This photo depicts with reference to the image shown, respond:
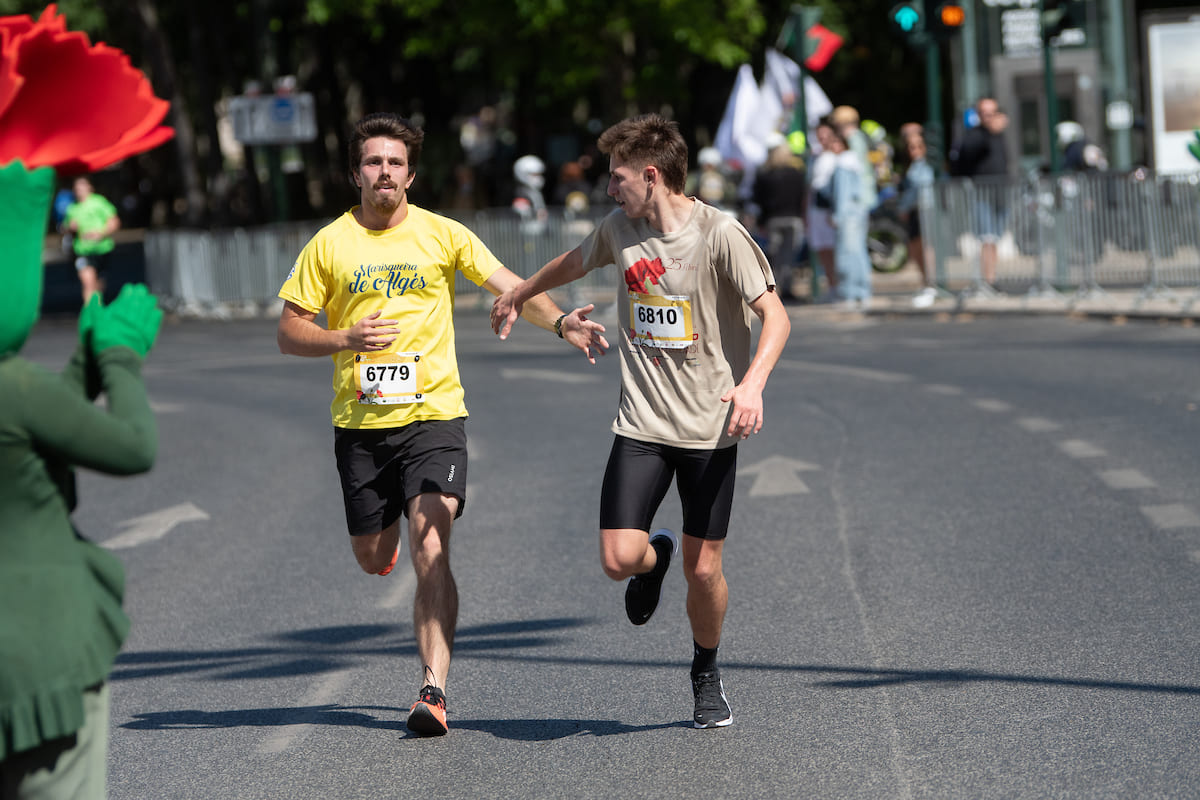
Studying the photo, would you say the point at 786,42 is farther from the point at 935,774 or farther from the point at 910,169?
the point at 935,774

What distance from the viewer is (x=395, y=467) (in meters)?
6.03

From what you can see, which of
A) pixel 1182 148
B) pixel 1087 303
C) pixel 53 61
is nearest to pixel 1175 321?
pixel 1087 303

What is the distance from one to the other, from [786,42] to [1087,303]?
17.2 feet

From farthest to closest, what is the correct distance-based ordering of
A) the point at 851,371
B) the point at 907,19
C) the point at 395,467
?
the point at 907,19
the point at 851,371
the point at 395,467

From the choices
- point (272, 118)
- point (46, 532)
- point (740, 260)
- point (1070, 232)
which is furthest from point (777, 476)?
point (272, 118)

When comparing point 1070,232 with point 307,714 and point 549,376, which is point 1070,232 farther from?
point 307,714

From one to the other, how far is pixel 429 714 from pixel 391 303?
1284mm

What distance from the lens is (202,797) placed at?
5168 millimetres

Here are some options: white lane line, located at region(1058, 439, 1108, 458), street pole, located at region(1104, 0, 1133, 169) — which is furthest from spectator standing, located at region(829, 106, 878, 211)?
street pole, located at region(1104, 0, 1133, 169)

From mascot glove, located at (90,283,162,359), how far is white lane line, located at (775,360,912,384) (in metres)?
11.3

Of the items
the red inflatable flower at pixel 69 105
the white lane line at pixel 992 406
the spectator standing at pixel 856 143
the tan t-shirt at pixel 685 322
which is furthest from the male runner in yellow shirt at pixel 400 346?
the spectator standing at pixel 856 143

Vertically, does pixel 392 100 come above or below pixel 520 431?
above

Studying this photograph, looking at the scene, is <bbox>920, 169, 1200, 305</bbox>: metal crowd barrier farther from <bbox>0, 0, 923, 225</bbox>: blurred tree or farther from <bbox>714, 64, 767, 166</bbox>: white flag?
<bbox>0, 0, 923, 225</bbox>: blurred tree

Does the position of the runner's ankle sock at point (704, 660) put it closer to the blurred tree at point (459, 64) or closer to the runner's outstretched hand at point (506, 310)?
the runner's outstretched hand at point (506, 310)
